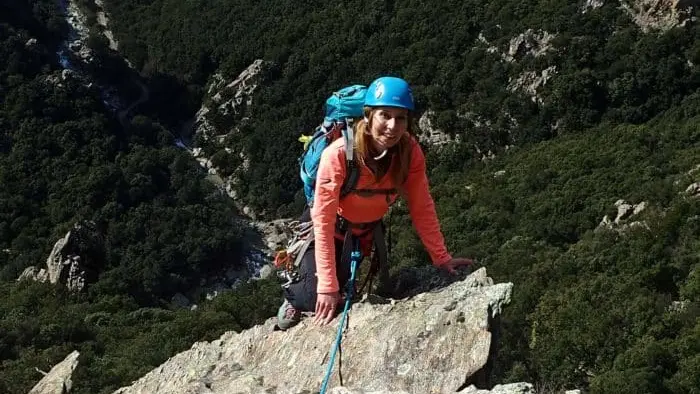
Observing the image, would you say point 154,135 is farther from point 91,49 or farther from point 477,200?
point 477,200

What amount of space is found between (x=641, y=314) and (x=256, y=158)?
47.5m

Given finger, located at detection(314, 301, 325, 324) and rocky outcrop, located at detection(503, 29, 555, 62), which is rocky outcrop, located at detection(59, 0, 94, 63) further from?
finger, located at detection(314, 301, 325, 324)

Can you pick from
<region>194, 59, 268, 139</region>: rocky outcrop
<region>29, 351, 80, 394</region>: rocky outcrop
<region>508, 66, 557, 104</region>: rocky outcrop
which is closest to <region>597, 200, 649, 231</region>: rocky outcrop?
<region>508, 66, 557, 104</region>: rocky outcrop

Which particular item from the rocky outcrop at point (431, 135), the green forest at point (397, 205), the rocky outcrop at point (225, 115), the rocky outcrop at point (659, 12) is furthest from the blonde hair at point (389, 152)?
the rocky outcrop at point (225, 115)

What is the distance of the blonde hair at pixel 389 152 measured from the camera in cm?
590

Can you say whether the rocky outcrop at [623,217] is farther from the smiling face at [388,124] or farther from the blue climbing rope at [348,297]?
the smiling face at [388,124]

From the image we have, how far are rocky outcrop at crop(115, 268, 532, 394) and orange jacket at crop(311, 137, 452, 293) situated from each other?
1.88ft

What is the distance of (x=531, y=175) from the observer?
4503 centimetres

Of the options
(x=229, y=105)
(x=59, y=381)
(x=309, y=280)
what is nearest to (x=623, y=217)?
(x=59, y=381)

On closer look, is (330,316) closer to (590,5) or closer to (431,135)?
(431,135)

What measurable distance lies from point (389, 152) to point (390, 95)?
63 cm

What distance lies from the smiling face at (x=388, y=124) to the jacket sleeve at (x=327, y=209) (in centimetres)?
36

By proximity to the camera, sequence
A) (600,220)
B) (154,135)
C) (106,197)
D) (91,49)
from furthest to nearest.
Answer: (91,49) < (154,135) < (106,197) < (600,220)

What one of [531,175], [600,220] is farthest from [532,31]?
[600,220]
